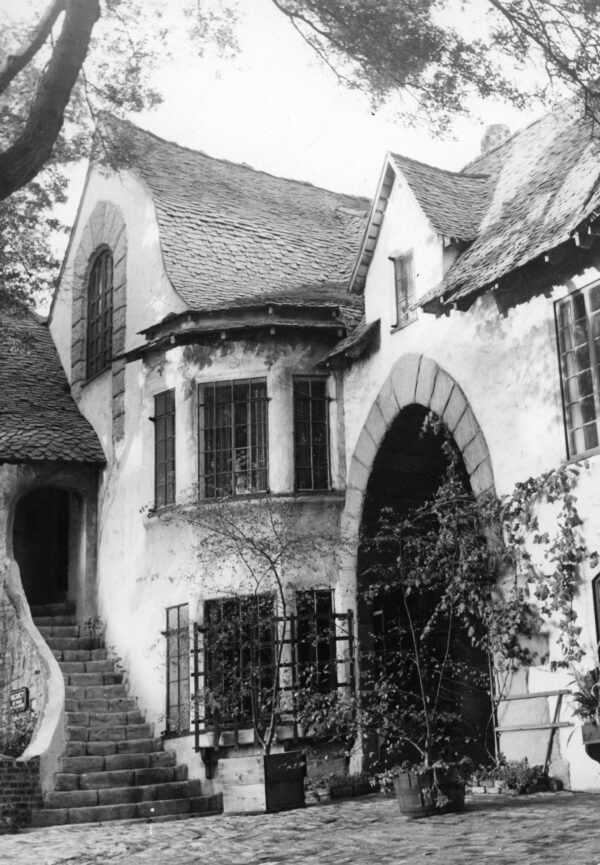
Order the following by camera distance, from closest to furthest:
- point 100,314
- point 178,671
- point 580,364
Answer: point 580,364 → point 178,671 → point 100,314

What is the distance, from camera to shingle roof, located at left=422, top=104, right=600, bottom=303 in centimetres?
1403

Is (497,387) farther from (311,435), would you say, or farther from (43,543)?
(43,543)

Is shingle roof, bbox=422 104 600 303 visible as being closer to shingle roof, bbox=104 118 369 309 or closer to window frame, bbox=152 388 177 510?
shingle roof, bbox=104 118 369 309

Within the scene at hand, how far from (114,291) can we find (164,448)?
3790 mm

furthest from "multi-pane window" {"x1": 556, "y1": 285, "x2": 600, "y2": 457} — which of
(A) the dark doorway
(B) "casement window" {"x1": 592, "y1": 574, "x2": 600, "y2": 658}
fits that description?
(A) the dark doorway

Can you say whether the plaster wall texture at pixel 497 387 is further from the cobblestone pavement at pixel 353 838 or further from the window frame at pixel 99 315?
the window frame at pixel 99 315

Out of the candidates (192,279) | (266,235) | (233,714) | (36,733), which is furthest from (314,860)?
(266,235)

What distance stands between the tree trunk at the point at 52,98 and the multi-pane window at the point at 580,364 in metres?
6.16

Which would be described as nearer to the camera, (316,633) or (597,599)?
(597,599)

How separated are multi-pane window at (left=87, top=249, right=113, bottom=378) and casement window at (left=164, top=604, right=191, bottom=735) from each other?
535cm

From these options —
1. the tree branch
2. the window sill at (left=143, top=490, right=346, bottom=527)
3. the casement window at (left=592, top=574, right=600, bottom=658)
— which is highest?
the tree branch

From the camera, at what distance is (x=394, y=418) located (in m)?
16.9

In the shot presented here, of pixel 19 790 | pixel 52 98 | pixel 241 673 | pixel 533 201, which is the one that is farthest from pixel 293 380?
pixel 52 98

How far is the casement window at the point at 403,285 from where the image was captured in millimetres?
17000
